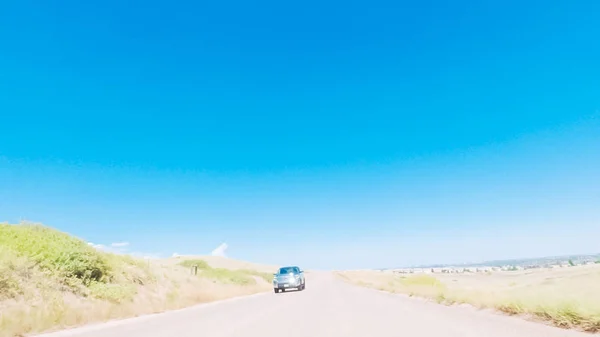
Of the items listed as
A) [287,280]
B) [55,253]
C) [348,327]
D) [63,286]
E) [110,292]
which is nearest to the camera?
[348,327]

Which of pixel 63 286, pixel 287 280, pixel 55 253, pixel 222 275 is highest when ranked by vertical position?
pixel 222 275

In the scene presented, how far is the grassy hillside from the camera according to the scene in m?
12.9

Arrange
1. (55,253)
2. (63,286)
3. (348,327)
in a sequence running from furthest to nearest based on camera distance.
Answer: (55,253)
(63,286)
(348,327)

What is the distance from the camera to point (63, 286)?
55.7ft

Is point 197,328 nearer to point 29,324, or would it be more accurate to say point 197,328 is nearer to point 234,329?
point 234,329

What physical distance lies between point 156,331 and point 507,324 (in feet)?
27.7

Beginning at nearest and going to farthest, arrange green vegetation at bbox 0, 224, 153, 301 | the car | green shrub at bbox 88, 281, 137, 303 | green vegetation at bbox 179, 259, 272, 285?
1. green vegetation at bbox 0, 224, 153, 301
2. green shrub at bbox 88, 281, 137, 303
3. the car
4. green vegetation at bbox 179, 259, 272, 285

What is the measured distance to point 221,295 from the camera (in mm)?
29438

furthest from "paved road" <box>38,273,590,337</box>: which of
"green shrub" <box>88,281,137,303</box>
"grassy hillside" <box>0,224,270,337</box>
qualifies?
"green shrub" <box>88,281,137,303</box>

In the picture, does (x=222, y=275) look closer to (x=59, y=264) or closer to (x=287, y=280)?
(x=287, y=280)

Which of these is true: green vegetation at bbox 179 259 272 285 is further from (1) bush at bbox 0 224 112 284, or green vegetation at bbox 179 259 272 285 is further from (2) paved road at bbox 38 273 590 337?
(2) paved road at bbox 38 273 590 337

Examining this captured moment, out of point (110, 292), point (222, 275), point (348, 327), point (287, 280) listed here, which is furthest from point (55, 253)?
point (222, 275)

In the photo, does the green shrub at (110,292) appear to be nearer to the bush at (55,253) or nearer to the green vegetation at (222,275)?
the bush at (55,253)

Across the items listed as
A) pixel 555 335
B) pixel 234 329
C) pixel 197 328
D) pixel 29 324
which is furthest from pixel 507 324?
pixel 29 324
